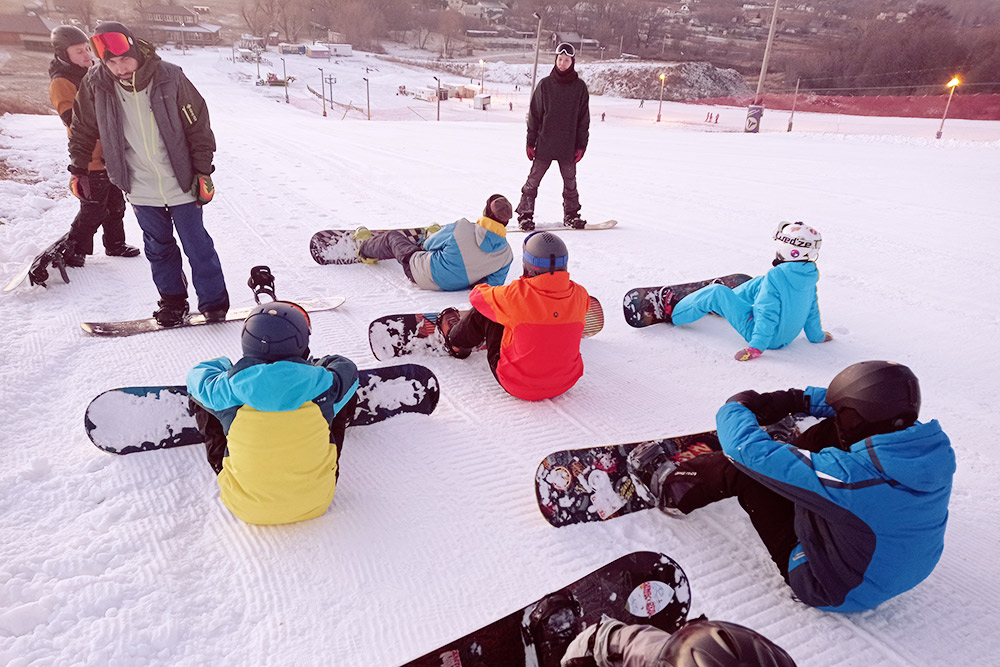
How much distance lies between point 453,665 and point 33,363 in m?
3.01

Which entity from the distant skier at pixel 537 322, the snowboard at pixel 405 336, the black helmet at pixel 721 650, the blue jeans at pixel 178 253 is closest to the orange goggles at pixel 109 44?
the blue jeans at pixel 178 253

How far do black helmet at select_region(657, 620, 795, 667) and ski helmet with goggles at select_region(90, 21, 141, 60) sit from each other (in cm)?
364

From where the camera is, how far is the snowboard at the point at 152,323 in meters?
3.49

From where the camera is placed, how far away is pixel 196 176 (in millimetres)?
3428

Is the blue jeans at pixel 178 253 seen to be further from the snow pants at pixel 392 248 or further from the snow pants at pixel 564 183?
the snow pants at pixel 564 183

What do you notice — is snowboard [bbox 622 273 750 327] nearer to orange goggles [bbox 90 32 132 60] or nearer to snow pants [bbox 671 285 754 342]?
snow pants [bbox 671 285 754 342]

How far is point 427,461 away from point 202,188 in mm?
2250

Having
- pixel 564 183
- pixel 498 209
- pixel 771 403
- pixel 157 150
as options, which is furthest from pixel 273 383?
pixel 564 183

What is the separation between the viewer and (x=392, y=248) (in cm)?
464

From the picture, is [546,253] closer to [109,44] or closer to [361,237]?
[109,44]

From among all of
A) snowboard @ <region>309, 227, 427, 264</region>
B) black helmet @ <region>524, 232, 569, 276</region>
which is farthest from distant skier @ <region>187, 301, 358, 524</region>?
snowboard @ <region>309, 227, 427, 264</region>

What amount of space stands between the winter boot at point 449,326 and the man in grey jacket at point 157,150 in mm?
1522

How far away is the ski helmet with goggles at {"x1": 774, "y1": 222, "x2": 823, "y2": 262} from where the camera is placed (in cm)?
340

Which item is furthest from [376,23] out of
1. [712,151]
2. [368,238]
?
[368,238]
